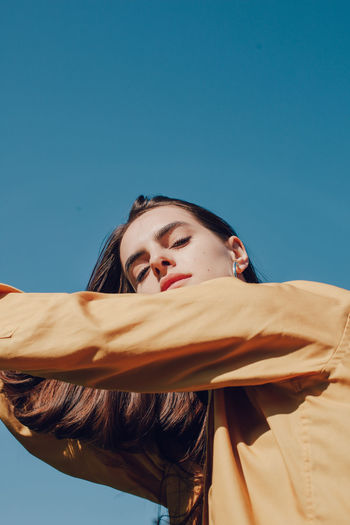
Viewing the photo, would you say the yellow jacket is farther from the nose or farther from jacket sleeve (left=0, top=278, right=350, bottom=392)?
the nose

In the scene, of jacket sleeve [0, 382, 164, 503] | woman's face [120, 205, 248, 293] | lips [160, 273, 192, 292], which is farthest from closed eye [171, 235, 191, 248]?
jacket sleeve [0, 382, 164, 503]

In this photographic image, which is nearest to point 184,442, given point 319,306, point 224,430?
point 224,430

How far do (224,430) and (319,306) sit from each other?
545 mm

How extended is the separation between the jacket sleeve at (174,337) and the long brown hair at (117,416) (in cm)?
93

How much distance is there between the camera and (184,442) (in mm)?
2705

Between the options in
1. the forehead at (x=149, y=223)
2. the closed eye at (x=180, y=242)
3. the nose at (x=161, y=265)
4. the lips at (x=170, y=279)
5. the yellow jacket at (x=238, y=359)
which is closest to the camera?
the yellow jacket at (x=238, y=359)

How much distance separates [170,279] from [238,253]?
0.76 m

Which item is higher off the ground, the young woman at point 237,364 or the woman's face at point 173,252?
the woman's face at point 173,252

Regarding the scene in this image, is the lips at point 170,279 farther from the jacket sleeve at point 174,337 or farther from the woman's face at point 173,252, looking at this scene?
the jacket sleeve at point 174,337

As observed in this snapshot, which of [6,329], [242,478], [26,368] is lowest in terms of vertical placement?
[242,478]

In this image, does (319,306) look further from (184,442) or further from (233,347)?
(184,442)

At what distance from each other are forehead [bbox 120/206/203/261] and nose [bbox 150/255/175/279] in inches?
10.8

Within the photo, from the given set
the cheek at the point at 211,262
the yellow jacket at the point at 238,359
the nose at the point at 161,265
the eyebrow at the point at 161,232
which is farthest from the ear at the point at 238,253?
the yellow jacket at the point at 238,359

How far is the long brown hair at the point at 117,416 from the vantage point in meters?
2.69
